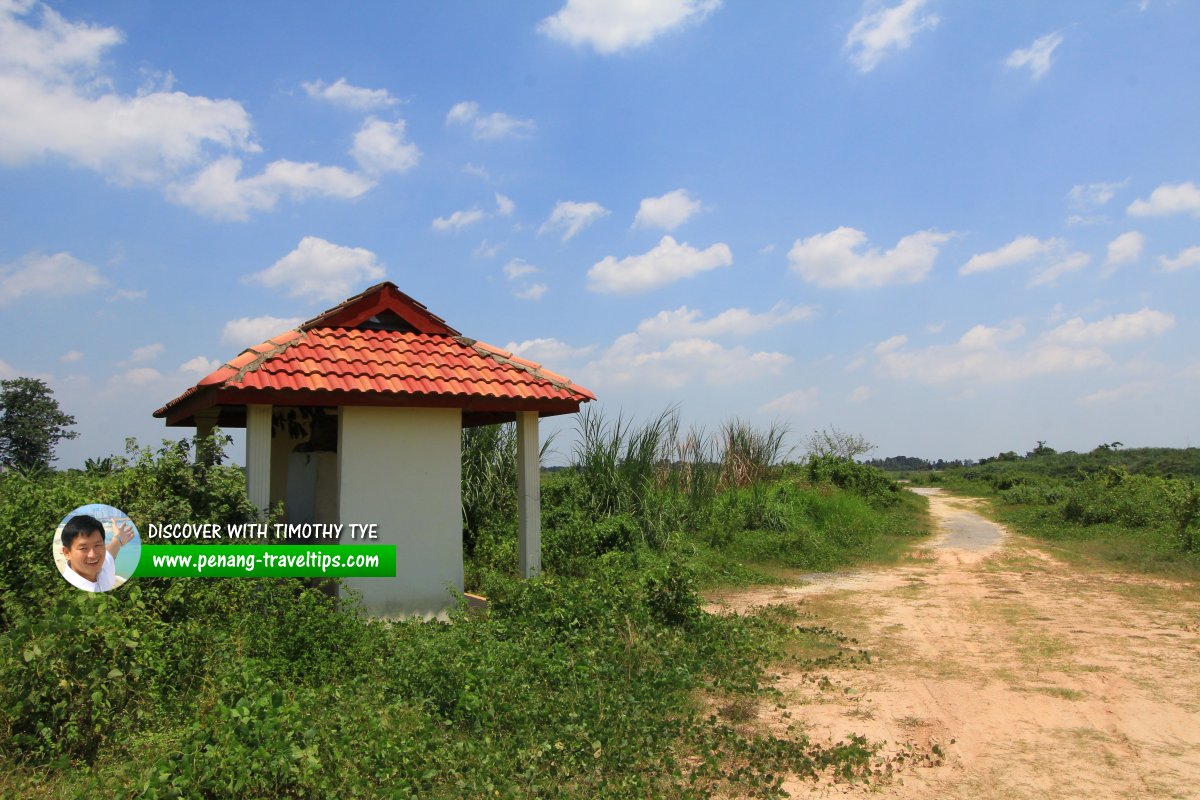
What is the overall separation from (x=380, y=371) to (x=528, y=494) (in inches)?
74.2

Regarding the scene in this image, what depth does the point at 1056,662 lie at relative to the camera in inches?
257

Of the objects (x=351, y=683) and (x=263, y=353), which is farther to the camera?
(x=263, y=353)

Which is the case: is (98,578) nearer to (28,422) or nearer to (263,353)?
(263,353)

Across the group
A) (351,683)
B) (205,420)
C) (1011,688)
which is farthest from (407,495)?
(1011,688)

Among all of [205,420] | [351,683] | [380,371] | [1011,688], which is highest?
[380,371]

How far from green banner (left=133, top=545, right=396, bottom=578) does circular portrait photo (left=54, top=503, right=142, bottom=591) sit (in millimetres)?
101

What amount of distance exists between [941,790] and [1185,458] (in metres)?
49.3

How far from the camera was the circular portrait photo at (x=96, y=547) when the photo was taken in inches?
203

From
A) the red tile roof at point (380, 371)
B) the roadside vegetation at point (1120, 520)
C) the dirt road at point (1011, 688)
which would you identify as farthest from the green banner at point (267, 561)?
the roadside vegetation at point (1120, 520)

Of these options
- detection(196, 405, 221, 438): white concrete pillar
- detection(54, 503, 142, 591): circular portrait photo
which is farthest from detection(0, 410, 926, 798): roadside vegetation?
detection(196, 405, 221, 438): white concrete pillar

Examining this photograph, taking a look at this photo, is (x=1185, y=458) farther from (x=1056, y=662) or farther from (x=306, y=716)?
(x=306, y=716)

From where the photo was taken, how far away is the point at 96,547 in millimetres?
5301

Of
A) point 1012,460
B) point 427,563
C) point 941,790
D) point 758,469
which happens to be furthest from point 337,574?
point 1012,460

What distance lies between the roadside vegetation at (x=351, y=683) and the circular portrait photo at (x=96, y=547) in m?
0.12
